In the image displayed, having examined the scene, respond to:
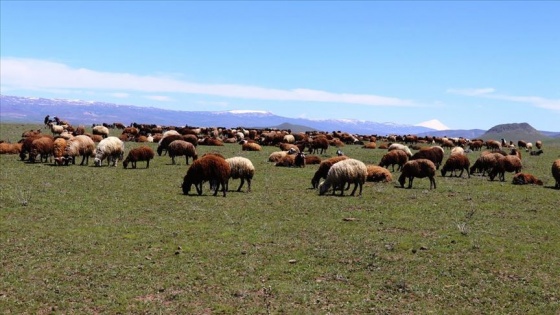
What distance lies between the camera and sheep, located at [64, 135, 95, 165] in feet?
116

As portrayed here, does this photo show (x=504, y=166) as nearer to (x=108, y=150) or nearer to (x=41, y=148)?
(x=108, y=150)

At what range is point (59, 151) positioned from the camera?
3547 cm

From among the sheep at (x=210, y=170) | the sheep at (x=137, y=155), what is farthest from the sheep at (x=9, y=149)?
the sheep at (x=210, y=170)

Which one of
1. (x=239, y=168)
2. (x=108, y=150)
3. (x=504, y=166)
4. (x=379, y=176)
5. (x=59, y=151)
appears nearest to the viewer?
(x=239, y=168)

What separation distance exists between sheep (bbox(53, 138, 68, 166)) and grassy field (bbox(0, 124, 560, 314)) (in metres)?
9.51

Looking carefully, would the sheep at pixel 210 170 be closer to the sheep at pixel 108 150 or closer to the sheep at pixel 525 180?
the sheep at pixel 108 150

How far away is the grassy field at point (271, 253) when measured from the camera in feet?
37.5

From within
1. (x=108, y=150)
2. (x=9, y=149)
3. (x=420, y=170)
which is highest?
(x=420, y=170)

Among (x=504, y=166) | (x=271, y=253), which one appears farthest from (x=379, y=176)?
(x=271, y=253)

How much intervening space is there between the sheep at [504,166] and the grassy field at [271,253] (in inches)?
372

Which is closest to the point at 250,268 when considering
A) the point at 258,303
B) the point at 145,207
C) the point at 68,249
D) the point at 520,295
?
Result: the point at 258,303

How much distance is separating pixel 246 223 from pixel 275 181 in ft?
40.4

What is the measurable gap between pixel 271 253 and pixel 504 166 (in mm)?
26658

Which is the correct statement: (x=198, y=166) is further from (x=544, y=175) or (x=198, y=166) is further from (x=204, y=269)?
(x=544, y=175)
